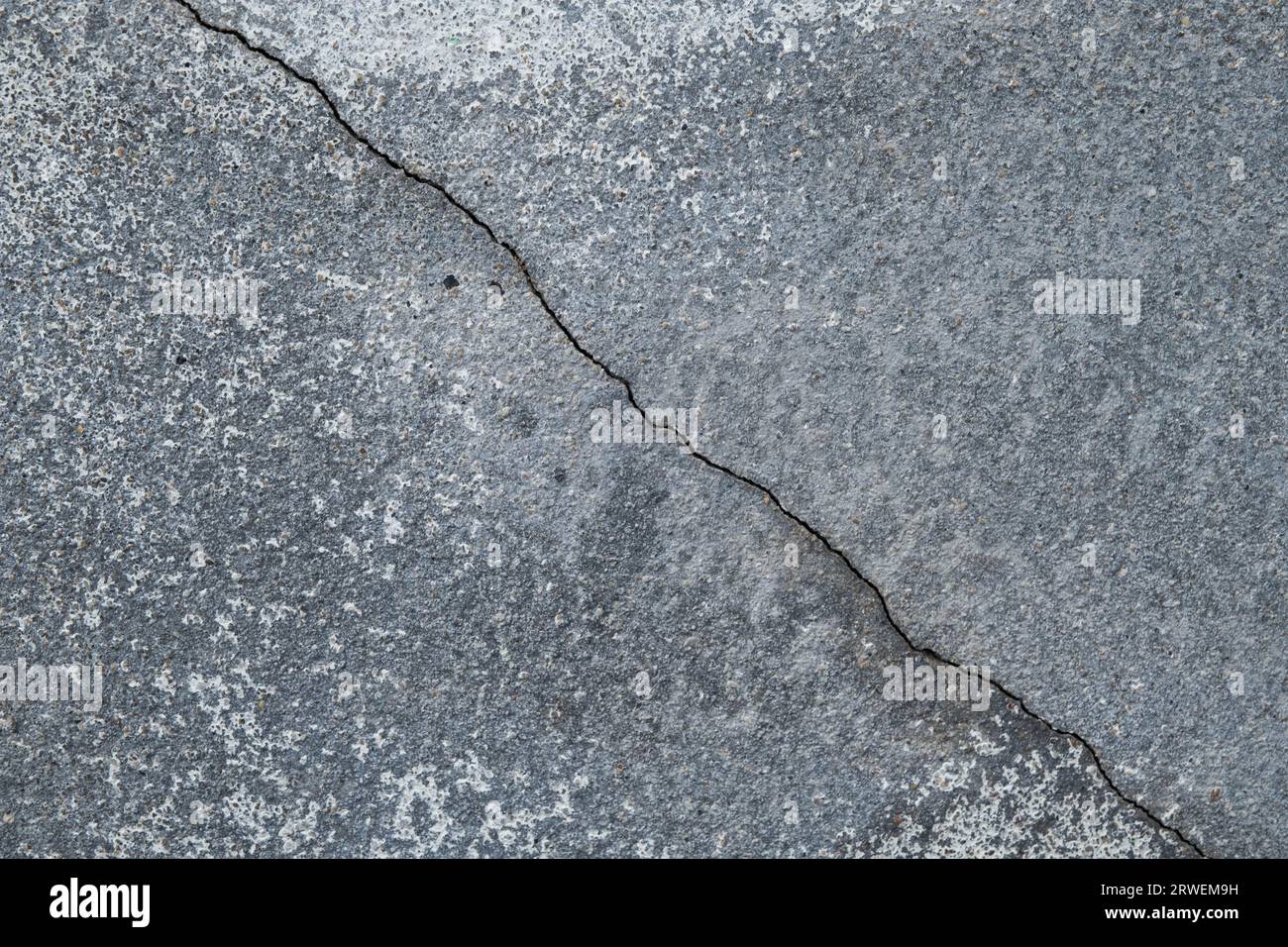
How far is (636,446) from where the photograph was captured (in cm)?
223

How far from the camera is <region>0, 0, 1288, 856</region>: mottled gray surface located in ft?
7.20

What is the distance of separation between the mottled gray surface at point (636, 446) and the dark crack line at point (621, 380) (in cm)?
2

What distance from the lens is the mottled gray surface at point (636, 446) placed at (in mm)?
2193

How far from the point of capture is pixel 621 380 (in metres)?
2.23

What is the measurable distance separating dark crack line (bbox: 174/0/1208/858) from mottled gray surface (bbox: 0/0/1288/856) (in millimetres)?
20

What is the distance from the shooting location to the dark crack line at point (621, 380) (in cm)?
219

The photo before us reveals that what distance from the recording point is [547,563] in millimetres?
2229

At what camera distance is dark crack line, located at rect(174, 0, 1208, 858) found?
2.19 meters

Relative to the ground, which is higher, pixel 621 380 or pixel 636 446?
pixel 621 380

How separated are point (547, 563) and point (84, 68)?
5.36ft

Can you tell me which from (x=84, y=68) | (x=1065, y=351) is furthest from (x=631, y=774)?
(x=84, y=68)

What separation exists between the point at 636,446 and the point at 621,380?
0.17 metres
